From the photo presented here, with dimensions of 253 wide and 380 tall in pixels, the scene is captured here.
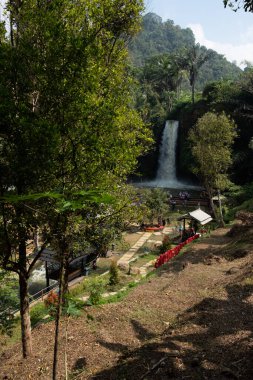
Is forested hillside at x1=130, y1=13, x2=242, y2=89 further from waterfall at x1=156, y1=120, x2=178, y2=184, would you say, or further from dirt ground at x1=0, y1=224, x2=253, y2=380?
dirt ground at x1=0, y1=224, x2=253, y2=380

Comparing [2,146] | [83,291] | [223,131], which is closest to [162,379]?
[2,146]

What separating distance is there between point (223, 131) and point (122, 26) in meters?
17.1

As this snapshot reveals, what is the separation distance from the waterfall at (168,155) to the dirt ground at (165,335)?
119ft

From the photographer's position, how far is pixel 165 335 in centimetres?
909

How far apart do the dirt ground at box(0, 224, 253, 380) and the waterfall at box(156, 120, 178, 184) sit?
119 feet

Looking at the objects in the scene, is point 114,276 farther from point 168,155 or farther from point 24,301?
point 168,155

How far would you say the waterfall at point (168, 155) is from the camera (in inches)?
2056

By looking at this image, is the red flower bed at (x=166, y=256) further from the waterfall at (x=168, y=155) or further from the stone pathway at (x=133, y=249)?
the waterfall at (x=168, y=155)

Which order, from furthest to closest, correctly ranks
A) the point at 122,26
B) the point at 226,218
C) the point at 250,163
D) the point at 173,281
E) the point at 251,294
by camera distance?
the point at 250,163
the point at 226,218
the point at 173,281
the point at 251,294
the point at 122,26

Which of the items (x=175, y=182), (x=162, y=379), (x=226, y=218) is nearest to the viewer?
(x=162, y=379)

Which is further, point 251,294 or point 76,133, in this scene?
point 251,294

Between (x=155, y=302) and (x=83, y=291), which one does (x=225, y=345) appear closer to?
(x=155, y=302)

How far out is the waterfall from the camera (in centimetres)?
5222

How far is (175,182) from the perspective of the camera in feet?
169
